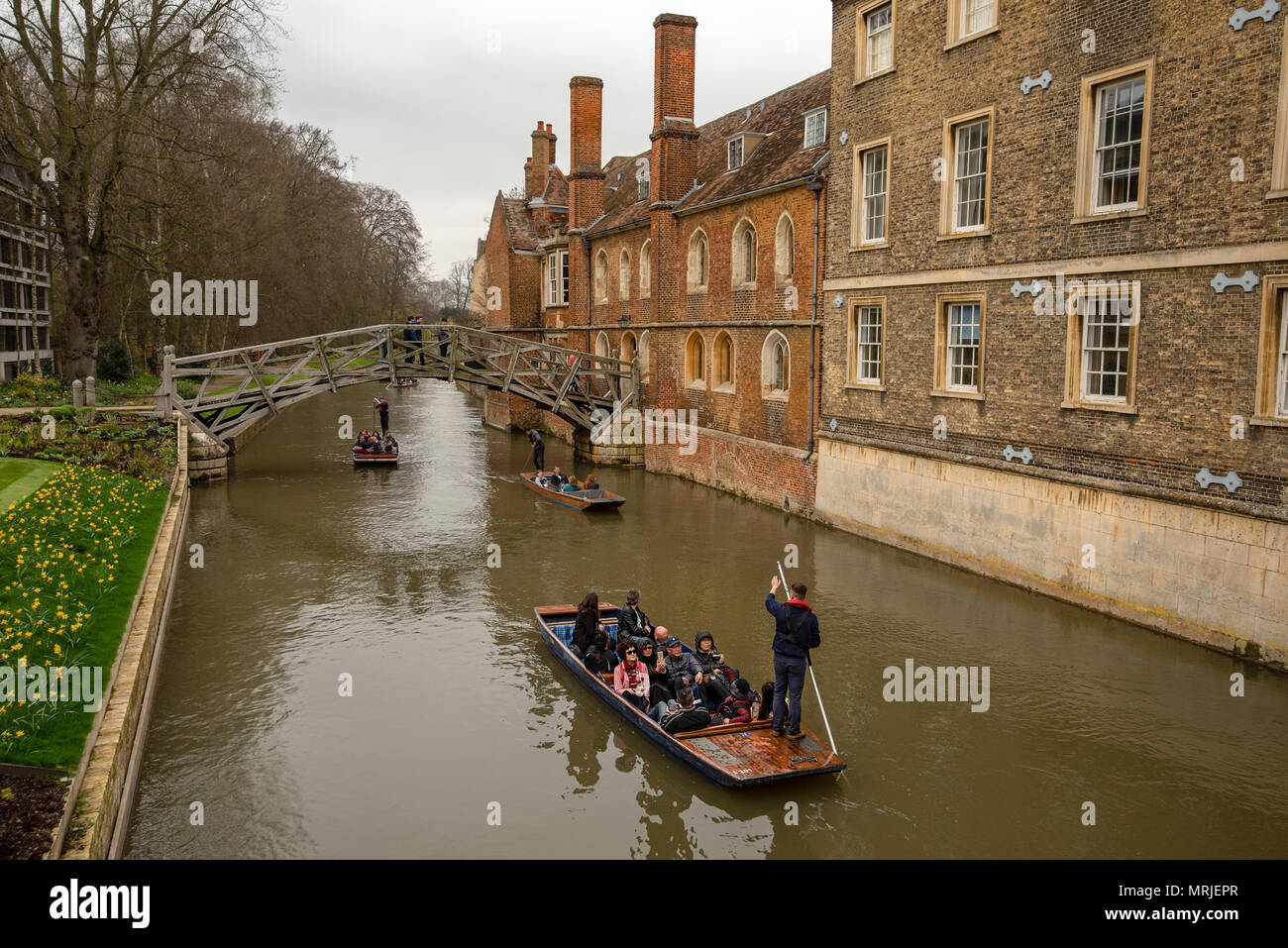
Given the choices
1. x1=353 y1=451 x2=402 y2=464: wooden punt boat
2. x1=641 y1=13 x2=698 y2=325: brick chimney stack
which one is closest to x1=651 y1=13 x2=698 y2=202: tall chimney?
x1=641 y1=13 x2=698 y2=325: brick chimney stack

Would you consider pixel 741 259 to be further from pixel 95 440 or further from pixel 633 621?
pixel 95 440

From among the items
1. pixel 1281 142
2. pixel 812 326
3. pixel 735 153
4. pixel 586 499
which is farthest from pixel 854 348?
pixel 735 153

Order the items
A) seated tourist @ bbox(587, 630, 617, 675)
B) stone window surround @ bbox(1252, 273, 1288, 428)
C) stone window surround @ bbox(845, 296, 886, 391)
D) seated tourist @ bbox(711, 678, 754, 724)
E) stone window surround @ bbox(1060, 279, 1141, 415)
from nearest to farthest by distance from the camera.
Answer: seated tourist @ bbox(711, 678, 754, 724) < seated tourist @ bbox(587, 630, 617, 675) < stone window surround @ bbox(1252, 273, 1288, 428) < stone window surround @ bbox(1060, 279, 1141, 415) < stone window surround @ bbox(845, 296, 886, 391)

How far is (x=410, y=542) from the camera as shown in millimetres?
19109

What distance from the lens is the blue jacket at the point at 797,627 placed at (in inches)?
363

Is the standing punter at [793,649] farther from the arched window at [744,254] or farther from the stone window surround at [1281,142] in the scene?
the arched window at [744,254]

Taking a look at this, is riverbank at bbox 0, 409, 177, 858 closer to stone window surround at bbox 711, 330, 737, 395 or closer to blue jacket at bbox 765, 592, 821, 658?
blue jacket at bbox 765, 592, 821, 658

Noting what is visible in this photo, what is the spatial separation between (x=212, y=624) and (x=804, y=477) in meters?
12.0

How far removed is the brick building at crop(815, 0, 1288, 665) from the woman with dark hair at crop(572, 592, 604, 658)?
7.11m

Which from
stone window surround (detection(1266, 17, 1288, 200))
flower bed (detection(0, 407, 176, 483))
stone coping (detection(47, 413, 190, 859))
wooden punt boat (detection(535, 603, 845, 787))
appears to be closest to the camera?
stone coping (detection(47, 413, 190, 859))

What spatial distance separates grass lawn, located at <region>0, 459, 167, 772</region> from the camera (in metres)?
8.02

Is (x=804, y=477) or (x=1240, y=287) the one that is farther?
(x=804, y=477)

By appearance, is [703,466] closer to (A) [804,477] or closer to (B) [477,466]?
(A) [804,477]
